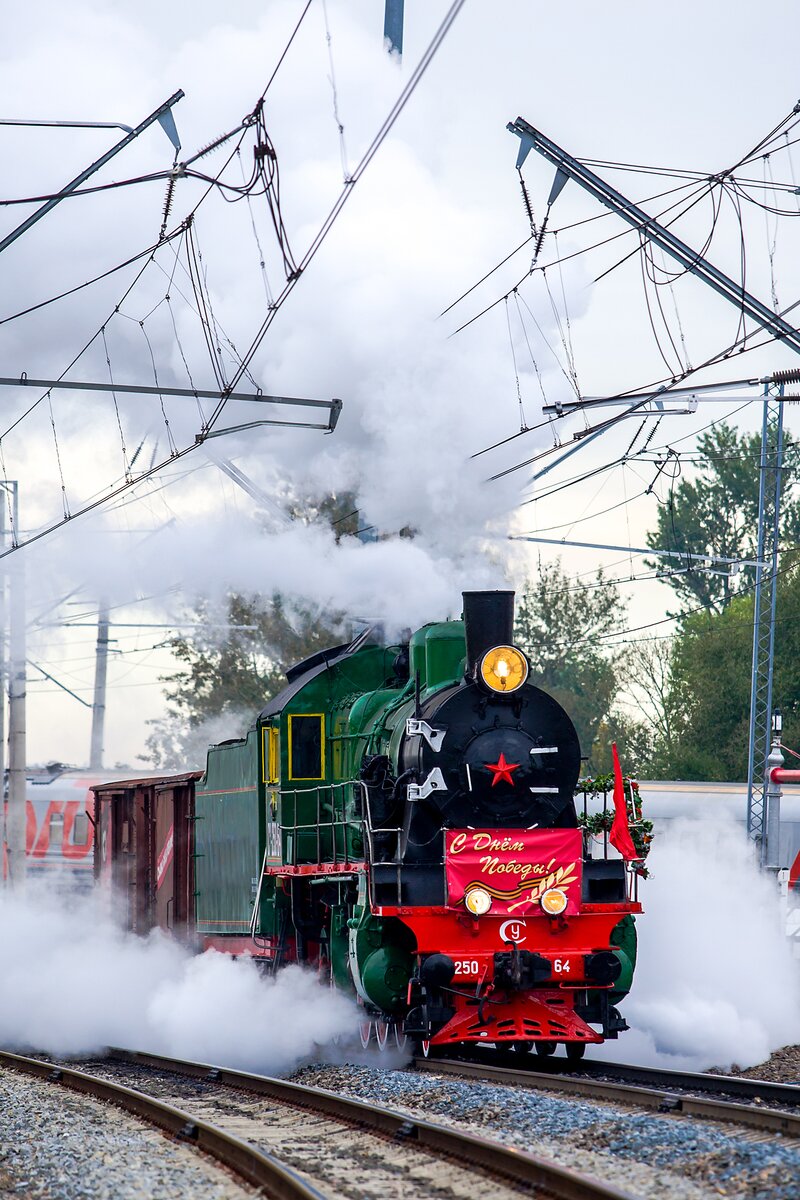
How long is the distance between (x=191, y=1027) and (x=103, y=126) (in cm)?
797

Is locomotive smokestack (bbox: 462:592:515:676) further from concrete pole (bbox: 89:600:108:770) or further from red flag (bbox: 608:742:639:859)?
concrete pole (bbox: 89:600:108:770)

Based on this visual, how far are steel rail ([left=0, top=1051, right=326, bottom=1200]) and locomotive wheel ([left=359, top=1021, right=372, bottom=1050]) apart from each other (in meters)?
2.32

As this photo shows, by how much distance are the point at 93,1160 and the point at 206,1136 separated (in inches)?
27.9

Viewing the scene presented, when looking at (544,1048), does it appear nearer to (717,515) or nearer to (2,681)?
(2,681)

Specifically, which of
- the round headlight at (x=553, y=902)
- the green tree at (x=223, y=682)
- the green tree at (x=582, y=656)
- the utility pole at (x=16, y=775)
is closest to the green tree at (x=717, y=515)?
the green tree at (x=582, y=656)

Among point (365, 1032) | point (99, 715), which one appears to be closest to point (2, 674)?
point (99, 715)

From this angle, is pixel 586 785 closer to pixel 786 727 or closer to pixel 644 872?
pixel 644 872

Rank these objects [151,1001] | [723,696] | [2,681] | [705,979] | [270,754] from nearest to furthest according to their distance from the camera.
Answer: [270,754], [705,979], [151,1001], [2,681], [723,696]

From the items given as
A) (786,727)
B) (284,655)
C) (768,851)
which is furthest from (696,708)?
(768,851)

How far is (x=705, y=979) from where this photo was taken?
14344 millimetres

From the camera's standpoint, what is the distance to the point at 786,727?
4269cm

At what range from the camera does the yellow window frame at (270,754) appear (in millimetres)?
13695

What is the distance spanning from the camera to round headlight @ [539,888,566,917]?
11.3 m

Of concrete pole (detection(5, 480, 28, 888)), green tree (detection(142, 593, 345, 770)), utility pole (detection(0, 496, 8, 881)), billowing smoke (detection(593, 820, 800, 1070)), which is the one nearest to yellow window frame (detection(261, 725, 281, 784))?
billowing smoke (detection(593, 820, 800, 1070))
